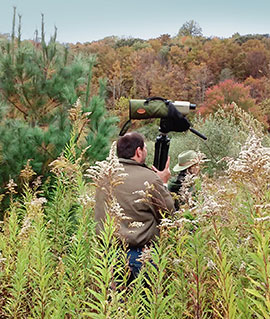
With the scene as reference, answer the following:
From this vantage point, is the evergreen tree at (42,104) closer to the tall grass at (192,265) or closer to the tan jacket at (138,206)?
the tan jacket at (138,206)

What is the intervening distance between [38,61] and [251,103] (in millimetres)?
20572

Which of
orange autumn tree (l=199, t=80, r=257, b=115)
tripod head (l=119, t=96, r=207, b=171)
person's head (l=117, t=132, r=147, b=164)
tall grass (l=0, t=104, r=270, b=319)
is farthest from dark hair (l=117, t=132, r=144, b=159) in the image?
orange autumn tree (l=199, t=80, r=257, b=115)

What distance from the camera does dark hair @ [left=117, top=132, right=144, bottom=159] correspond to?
2.64 meters

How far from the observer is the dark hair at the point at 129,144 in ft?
8.66

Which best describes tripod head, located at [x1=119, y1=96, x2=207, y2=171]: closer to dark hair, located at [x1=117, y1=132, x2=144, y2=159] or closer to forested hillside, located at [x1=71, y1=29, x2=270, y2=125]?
dark hair, located at [x1=117, y1=132, x2=144, y2=159]

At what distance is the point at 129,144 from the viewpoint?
2658 mm

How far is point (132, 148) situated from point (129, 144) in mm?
39

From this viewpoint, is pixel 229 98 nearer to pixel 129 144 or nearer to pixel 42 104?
pixel 42 104

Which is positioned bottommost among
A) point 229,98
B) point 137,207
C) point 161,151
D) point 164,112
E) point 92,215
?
point 92,215

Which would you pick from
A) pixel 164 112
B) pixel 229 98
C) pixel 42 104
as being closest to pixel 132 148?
pixel 164 112

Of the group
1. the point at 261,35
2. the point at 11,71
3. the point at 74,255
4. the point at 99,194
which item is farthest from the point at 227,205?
the point at 261,35

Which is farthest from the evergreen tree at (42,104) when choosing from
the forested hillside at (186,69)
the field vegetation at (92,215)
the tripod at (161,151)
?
the forested hillside at (186,69)

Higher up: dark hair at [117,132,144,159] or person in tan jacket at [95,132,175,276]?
dark hair at [117,132,144,159]

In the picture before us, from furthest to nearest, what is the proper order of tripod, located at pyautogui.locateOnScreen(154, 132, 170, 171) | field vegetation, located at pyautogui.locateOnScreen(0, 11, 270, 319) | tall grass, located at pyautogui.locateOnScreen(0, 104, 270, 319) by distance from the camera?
1. tripod, located at pyautogui.locateOnScreen(154, 132, 170, 171)
2. field vegetation, located at pyautogui.locateOnScreen(0, 11, 270, 319)
3. tall grass, located at pyautogui.locateOnScreen(0, 104, 270, 319)
